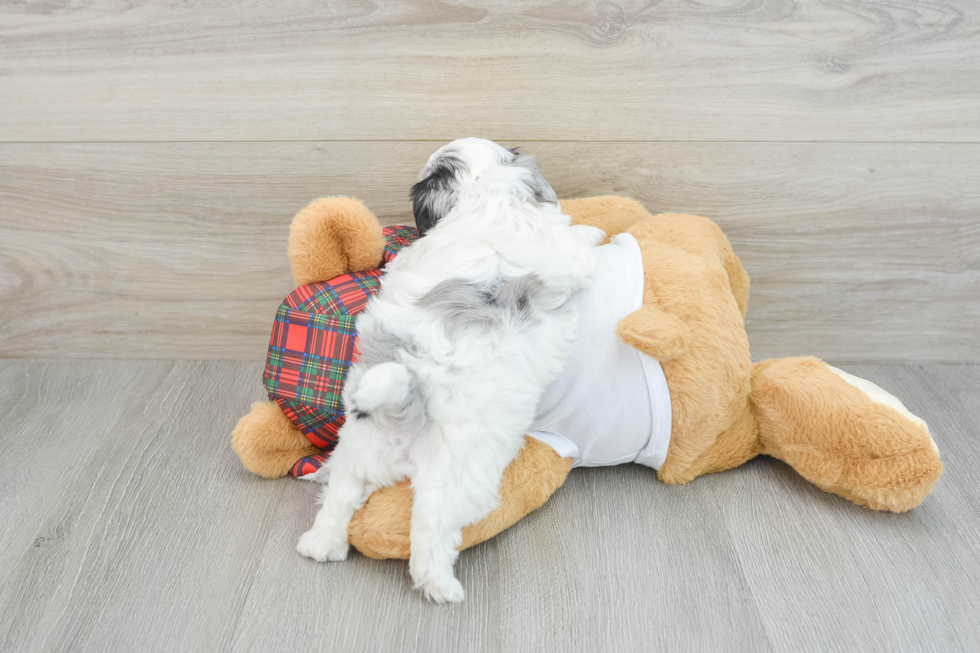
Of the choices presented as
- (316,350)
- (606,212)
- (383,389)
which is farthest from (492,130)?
(383,389)

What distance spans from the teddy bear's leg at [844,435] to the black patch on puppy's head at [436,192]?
1.87ft

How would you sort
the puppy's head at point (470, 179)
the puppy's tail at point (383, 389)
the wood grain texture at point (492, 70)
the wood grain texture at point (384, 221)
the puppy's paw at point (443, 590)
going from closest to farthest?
1. the puppy's tail at point (383, 389)
2. the puppy's paw at point (443, 590)
3. the puppy's head at point (470, 179)
4. the wood grain texture at point (492, 70)
5. the wood grain texture at point (384, 221)

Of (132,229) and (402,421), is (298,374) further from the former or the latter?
(132,229)

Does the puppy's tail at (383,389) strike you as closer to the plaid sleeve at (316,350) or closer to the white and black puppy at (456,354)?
the white and black puppy at (456,354)

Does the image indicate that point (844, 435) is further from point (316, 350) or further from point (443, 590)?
point (316, 350)

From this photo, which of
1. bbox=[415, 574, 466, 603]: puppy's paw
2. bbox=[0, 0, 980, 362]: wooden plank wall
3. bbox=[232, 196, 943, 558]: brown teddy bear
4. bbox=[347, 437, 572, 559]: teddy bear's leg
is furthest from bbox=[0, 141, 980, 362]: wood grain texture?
bbox=[415, 574, 466, 603]: puppy's paw

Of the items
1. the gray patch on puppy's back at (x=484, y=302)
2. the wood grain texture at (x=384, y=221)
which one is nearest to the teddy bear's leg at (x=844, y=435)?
the wood grain texture at (x=384, y=221)

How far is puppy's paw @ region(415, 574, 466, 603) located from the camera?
0.85 m

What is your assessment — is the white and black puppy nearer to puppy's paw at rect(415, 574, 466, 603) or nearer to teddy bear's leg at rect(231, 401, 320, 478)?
puppy's paw at rect(415, 574, 466, 603)

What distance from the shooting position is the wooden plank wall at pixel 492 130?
1129 mm

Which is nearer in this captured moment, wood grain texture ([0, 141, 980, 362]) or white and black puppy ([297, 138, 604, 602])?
white and black puppy ([297, 138, 604, 602])

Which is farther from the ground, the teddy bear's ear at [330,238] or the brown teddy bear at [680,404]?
the teddy bear's ear at [330,238]

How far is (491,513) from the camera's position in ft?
3.03

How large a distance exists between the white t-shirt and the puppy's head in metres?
0.17
